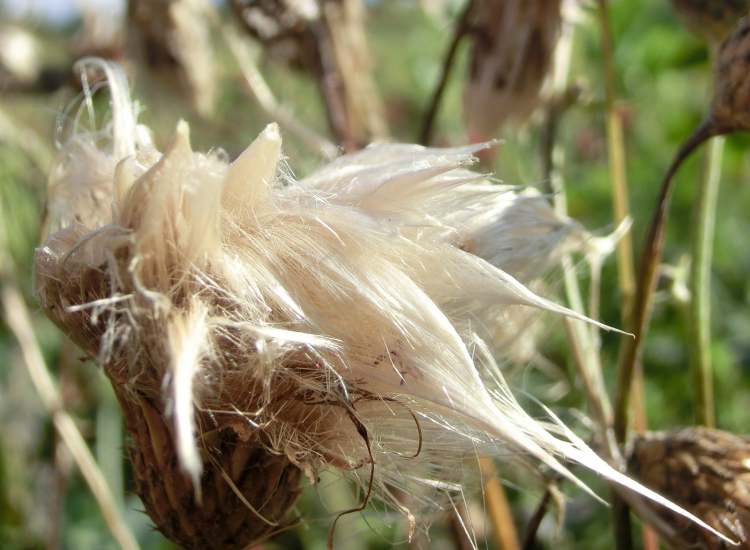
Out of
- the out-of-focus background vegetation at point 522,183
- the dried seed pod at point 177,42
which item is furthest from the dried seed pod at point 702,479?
the dried seed pod at point 177,42

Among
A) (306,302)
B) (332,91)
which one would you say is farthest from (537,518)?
(332,91)

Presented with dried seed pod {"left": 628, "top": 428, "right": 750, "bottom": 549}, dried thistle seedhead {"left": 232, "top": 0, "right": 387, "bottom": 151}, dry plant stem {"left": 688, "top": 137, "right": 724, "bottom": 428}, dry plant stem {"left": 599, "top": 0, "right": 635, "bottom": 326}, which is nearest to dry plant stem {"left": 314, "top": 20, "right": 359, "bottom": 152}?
dried thistle seedhead {"left": 232, "top": 0, "right": 387, "bottom": 151}

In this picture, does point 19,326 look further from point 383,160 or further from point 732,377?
point 732,377

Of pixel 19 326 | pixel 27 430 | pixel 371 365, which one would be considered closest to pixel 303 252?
pixel 371 365

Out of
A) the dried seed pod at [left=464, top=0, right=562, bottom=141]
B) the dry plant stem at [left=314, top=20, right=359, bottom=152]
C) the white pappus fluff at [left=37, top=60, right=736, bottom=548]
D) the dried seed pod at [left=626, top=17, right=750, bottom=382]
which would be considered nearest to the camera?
the white pappus fluff at [left=37, top=60, right=736, bottom=548]

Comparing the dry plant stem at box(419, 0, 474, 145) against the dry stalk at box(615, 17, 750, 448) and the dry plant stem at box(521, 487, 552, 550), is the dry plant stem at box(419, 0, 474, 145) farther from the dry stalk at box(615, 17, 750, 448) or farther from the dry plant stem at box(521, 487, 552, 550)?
the dry plant stem at box(521, 487, 552, 550)

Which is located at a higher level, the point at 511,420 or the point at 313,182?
the point at 313,182

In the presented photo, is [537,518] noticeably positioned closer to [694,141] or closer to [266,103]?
[694,141]
